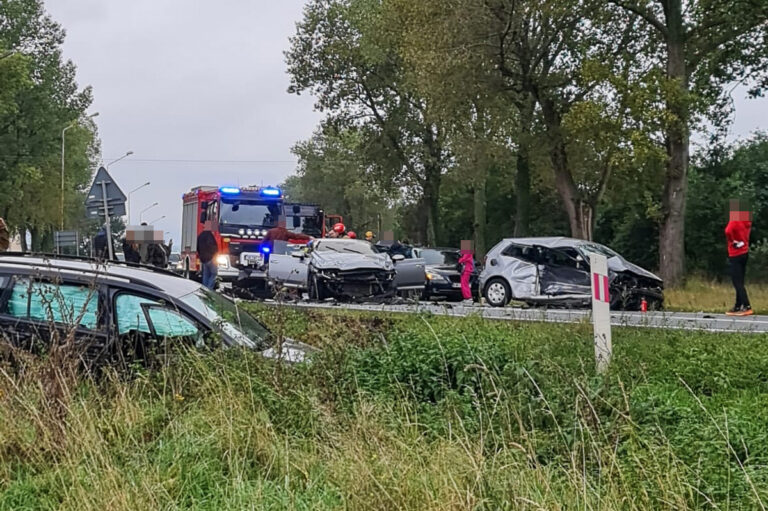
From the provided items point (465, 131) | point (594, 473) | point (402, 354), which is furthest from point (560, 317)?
point (465, 131)

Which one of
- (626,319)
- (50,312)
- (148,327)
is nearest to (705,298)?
(626,319)

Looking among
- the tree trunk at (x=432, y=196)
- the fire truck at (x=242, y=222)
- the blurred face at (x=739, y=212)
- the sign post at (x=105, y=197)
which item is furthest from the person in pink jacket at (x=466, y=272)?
the tree trunk at (x=432, y=196)

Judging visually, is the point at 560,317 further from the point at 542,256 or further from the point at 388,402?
the point at 542,256

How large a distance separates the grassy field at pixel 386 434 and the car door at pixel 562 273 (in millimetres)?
10289

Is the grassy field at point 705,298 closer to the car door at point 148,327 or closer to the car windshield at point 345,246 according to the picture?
the car windshield at point 345,246

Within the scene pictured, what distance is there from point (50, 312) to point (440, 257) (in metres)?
17.1

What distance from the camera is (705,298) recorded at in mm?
18328

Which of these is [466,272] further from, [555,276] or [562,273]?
[562,273]

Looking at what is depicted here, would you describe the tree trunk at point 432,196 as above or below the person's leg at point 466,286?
above

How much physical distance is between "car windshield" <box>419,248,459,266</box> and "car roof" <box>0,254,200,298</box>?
48.4ft

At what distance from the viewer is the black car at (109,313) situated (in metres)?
6.14

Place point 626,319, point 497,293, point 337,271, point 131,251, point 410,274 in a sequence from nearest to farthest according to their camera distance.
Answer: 1. point 626,319
2. point 337,271
3. point 497,293
4. point 131,251
5. point 410,274

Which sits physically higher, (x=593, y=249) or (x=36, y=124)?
(x=36, y=124)

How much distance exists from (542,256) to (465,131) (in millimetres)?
12063
